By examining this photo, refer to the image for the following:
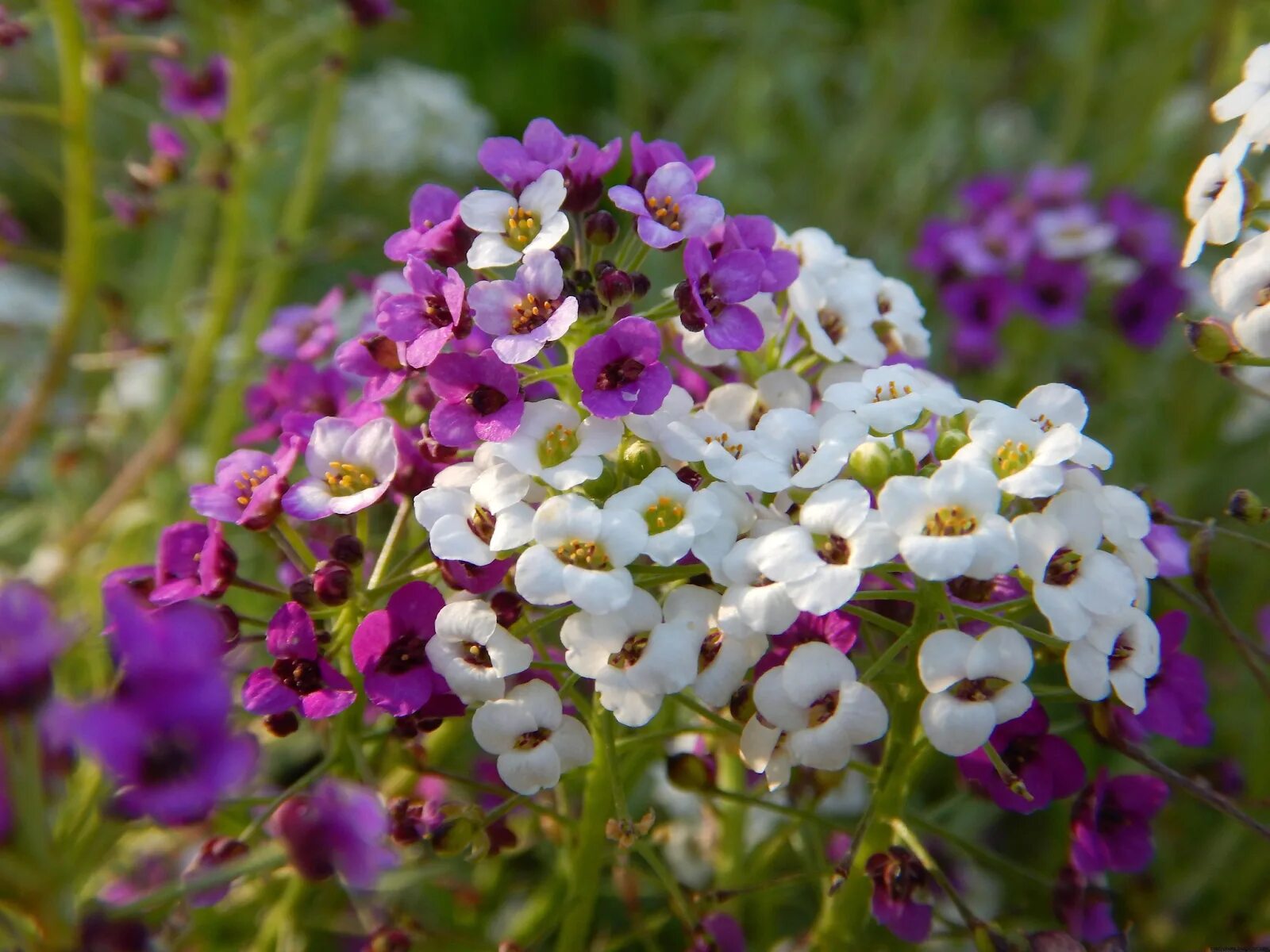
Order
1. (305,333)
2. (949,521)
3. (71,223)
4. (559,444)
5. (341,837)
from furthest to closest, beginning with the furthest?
1. (71,223)
2. (305,333)
3. (559,444)
4. (949,521)
5. (341,837)

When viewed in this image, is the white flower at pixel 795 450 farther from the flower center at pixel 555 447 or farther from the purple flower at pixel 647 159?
the purple flower at pixel 647 159

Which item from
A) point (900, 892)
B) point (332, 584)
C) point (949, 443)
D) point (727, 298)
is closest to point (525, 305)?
point (727, 298)

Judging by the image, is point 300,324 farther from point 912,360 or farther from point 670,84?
point 670,84

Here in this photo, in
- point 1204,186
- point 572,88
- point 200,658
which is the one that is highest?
point 572,88

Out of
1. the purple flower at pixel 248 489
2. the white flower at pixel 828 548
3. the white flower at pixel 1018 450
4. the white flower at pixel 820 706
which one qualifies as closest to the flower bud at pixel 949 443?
the white flower at pixel 1018 450

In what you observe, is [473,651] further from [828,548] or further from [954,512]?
[954,512]

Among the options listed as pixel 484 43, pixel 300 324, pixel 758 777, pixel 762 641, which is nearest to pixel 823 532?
pixel 762 641

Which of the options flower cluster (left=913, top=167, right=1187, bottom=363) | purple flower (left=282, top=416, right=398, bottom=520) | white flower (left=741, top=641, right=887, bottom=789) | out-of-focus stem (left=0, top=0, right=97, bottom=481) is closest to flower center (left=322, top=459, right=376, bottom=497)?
purple flower (left=282, top=416, right=398, bottom=520)
